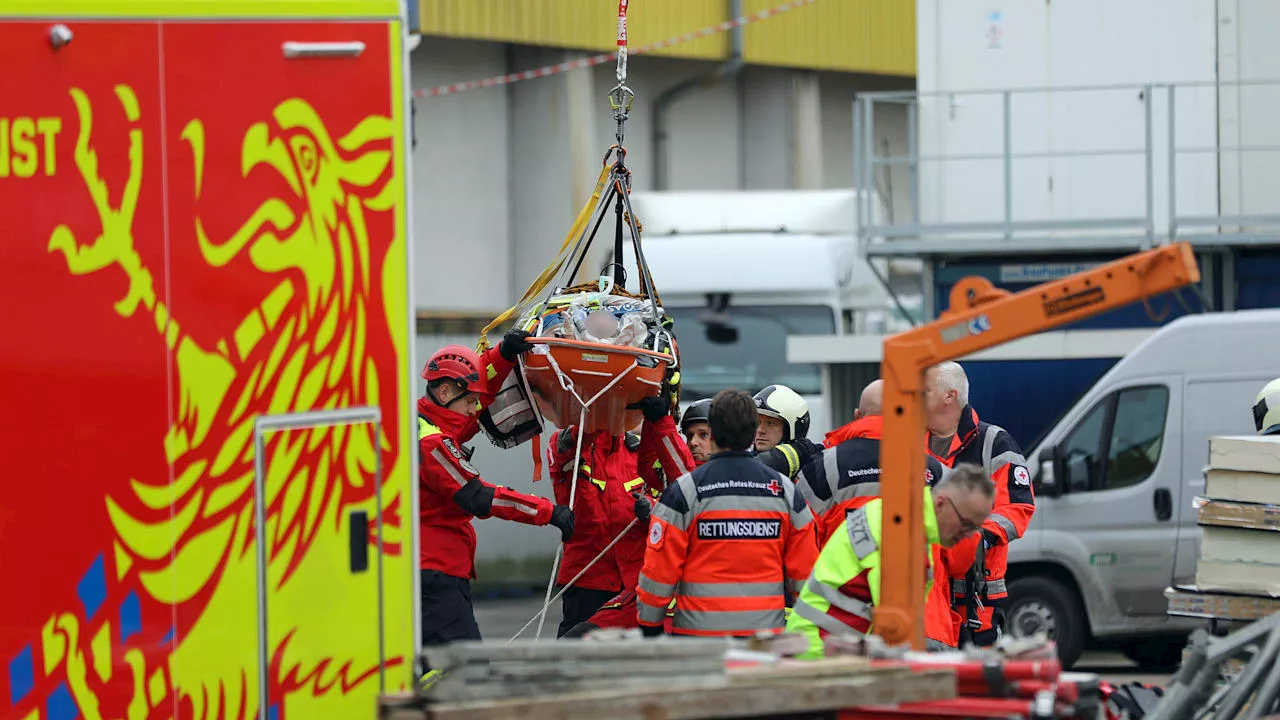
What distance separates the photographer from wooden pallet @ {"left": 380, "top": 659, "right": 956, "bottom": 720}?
4.23 meters

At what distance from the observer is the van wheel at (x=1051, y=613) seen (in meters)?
12.0

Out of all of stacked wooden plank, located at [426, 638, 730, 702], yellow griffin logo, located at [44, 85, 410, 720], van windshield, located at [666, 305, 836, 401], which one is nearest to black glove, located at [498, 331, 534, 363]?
yellow griffin logo, located at [44, 85, 410, 720]

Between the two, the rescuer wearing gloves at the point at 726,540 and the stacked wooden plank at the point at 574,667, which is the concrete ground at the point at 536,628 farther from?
the stacked wooden plank at the point at 574,667

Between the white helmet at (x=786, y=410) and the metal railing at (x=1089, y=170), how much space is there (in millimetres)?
6915

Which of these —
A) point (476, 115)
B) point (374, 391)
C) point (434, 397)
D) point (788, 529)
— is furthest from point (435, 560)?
point (476, 115)

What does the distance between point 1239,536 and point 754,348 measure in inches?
374

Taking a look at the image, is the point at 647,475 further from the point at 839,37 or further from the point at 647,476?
the point at 839,37

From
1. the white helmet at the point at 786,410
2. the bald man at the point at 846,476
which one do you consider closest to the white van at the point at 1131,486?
the white helmet at the point at 786,410

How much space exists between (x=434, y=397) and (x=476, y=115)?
19369mm

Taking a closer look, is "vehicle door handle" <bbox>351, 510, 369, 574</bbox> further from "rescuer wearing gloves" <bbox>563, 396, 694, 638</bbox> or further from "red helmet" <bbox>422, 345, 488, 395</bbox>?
"rescuer wearing gloves" <bbox>563, 396, 694, 638</bbox>

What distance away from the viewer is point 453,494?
698cm

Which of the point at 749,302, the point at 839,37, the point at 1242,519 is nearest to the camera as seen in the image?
the point at 1242,519

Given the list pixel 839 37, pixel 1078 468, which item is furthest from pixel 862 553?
pixel 839 37

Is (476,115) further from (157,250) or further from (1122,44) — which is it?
(157,250)
